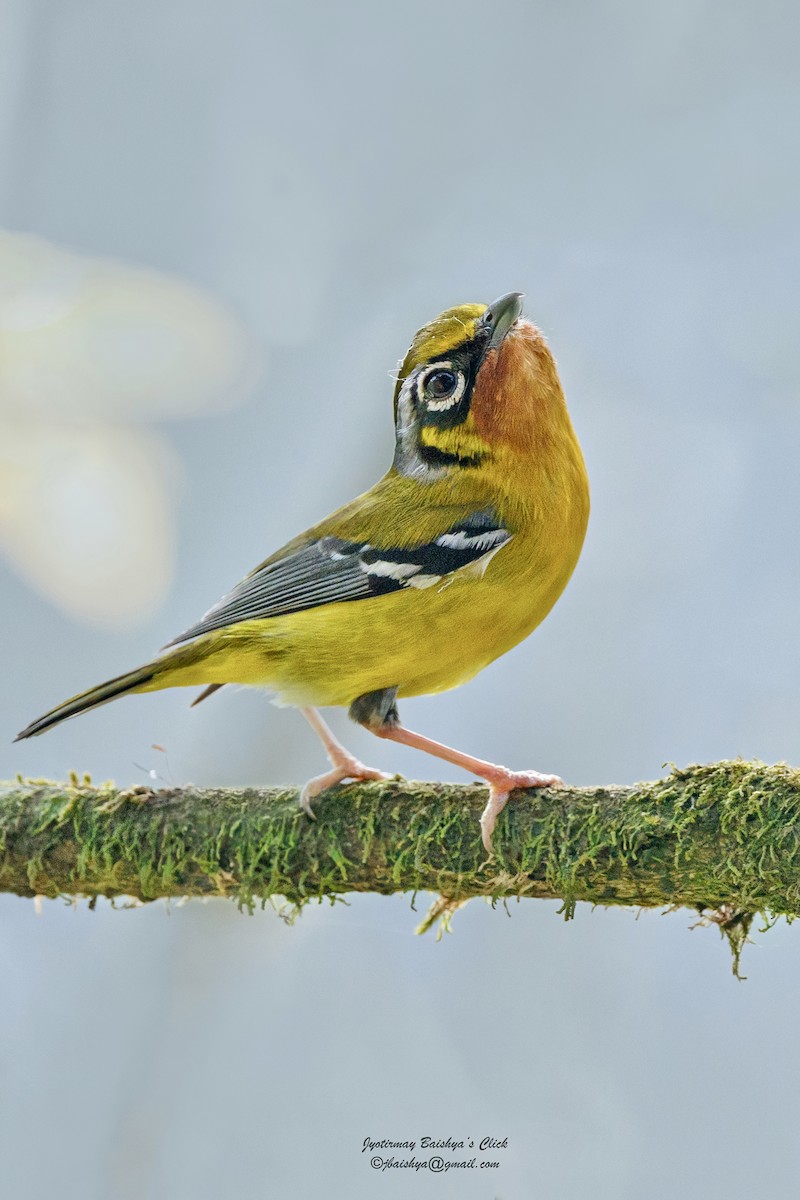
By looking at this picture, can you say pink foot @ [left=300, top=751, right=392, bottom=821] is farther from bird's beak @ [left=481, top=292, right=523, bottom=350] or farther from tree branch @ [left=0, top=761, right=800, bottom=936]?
bird's beak @ [left=481, top=292, right=523, bottom=350]

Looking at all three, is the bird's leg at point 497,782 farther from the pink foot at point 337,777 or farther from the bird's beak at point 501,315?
the bird's beak at point 501,315

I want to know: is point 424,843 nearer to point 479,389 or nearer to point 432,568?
point 432,568

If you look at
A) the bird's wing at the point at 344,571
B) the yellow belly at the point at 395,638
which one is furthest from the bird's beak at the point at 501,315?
the yellow belly at the point at 395,638

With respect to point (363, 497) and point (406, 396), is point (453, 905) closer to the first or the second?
point (363, 497)

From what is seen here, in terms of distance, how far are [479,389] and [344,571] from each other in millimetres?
688

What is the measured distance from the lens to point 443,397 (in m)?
3.55

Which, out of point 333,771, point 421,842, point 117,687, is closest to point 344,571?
point 333,771

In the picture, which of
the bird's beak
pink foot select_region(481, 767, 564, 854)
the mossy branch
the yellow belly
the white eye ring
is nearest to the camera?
the mossy branch

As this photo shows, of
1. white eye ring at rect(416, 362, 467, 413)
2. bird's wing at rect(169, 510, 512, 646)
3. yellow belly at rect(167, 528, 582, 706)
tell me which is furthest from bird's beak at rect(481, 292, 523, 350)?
yellow belly at rect(167, 528, 582, 706)

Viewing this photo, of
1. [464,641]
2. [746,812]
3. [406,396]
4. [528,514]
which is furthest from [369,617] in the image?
[746,812]

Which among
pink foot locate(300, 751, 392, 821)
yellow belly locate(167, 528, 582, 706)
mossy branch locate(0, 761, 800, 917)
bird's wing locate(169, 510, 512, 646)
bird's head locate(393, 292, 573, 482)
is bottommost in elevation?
mossy branch locate(0, 761, 800, 917)

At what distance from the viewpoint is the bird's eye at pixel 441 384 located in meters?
3.54

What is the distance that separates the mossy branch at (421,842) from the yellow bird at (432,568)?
0.15 m

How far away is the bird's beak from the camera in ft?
11.1
